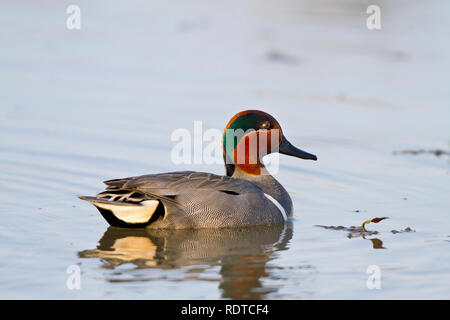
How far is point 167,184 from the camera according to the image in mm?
7781

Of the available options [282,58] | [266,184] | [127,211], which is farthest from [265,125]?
[282,58]

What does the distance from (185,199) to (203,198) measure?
0.17m

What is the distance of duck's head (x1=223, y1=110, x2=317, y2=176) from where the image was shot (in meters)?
8.52

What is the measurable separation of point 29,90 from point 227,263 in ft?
21.9

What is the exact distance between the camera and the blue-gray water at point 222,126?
655cm

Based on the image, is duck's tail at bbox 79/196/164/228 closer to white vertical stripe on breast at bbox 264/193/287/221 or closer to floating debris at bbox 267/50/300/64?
white vertical stripe on breast at bbox 264/193/287/221

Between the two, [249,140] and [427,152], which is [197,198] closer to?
[249,140]

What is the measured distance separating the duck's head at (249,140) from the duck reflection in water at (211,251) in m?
0.78

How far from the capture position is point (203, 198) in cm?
786

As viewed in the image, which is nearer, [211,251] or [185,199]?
[211,251]

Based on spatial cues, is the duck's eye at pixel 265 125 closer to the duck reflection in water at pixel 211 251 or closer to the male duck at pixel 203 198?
the male duck at pixel 203 198

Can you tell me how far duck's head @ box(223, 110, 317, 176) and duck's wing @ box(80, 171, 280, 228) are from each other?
0.53m

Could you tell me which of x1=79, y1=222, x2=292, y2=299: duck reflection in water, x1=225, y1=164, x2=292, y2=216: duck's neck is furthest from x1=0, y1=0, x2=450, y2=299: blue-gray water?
x1=225, y1=164, x2=292, y2=216: duck's neck
